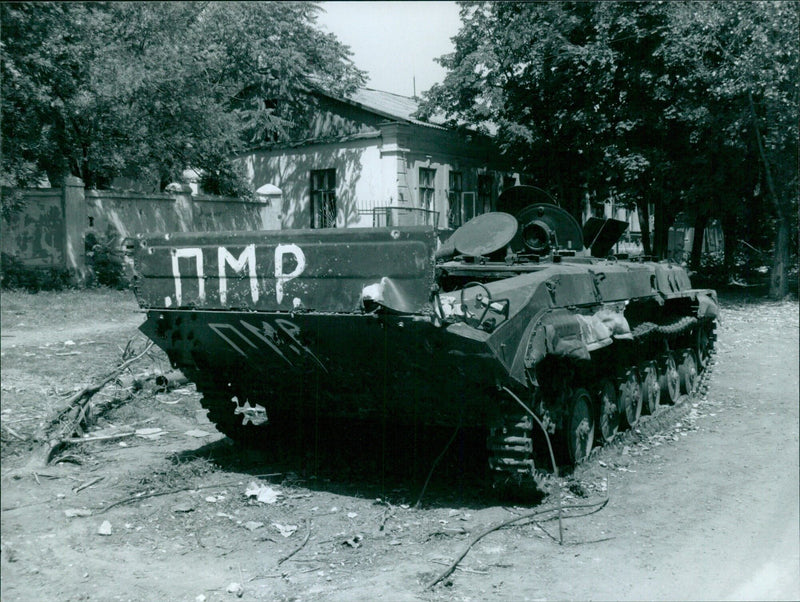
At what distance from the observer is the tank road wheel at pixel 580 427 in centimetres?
639

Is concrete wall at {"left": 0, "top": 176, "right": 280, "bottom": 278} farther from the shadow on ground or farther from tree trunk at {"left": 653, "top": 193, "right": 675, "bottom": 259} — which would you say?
tree trunk at {"left": 653, "top": 193, "right": 675, "bottom": 259}

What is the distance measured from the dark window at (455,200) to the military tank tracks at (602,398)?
237 inches

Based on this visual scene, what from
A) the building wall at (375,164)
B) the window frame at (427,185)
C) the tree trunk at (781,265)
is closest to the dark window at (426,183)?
the window frame at (427,185)

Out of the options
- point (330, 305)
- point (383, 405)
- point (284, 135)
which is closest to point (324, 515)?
point (383, 405)

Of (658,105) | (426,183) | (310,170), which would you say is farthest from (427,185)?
(658,105)

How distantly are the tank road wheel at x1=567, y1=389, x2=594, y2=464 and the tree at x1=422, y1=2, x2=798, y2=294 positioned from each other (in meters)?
7.27

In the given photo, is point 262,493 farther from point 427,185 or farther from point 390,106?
point 390,106

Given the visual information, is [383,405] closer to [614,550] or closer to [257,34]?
[614,550]

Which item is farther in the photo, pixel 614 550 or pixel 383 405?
pixel 383 405

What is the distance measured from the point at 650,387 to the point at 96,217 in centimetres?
1001

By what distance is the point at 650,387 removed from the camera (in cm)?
852

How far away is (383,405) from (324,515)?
33.1 inches

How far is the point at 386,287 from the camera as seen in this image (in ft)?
16.3

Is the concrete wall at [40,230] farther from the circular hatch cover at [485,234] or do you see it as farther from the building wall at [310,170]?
the circular hatch cover at [485,234]
